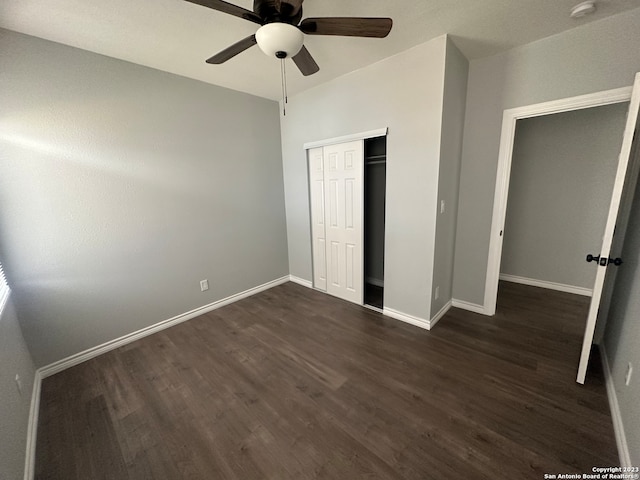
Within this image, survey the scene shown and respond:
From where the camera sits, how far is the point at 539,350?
2209mm

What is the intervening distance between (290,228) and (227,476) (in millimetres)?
2937

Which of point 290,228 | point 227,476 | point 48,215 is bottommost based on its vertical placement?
point 227,476

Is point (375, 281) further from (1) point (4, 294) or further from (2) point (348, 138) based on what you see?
(1) point (4, 294)

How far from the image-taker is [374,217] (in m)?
3.56

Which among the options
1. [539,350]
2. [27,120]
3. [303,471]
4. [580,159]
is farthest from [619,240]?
[27,120]

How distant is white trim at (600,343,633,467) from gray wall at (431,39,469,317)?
49.1 inches

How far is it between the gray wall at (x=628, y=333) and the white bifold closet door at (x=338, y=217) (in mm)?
2110

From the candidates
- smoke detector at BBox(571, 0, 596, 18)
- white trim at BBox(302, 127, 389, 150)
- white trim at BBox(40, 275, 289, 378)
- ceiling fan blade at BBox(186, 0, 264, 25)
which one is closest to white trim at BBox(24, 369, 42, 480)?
white trim at BBox(40, 275, 289, 378)

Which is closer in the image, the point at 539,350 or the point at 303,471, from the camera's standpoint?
the point at 303,471

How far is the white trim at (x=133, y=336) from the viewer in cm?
216

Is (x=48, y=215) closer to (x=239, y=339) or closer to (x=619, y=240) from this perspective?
(x=239, y=339)

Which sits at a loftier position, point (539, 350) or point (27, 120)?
point (27, 120)

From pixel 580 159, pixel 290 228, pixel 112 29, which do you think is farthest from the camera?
pixel 290 228

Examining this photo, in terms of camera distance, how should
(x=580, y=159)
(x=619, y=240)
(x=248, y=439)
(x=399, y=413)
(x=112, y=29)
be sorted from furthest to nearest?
(x=580, y=159), (x=619, y=240), (x=112, y=29), (x=399, y=413), (x=248, y=439)
